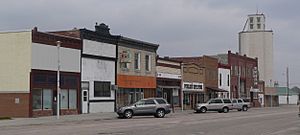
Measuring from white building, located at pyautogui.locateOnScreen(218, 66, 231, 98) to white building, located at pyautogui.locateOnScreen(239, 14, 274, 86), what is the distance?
157 feet

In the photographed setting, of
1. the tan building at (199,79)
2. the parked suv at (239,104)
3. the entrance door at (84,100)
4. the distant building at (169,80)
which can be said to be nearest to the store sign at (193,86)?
the tan building at (199,79)

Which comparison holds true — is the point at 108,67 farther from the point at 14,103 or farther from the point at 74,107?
the point at 14,103

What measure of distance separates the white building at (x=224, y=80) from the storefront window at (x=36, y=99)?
41.5 metres

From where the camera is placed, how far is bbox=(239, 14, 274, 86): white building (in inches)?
5049

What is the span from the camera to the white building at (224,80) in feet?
259

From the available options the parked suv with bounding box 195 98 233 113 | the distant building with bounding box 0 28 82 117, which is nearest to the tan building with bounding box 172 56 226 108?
the parked suv with bounding box 195 98 233 113

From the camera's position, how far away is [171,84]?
62.7 m

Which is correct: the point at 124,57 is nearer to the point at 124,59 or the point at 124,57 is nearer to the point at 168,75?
the point at 124,59

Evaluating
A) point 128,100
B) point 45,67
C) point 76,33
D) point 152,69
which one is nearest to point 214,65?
point 152,69

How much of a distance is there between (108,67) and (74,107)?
6.60 metres

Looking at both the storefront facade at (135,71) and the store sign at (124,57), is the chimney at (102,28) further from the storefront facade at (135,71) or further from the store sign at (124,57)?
the store sign at (124,57)

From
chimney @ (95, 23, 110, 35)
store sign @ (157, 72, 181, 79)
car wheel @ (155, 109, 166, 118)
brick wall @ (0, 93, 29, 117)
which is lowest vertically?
car wheel @ (155, 109, 166, 118)

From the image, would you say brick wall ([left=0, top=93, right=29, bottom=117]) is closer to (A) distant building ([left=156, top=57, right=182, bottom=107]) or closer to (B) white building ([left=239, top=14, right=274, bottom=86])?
(A) distant building ([left=156, top=57, right=182, bottom=107])

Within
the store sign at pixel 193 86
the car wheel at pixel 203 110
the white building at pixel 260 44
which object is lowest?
the car wheel at pixel 203 110
